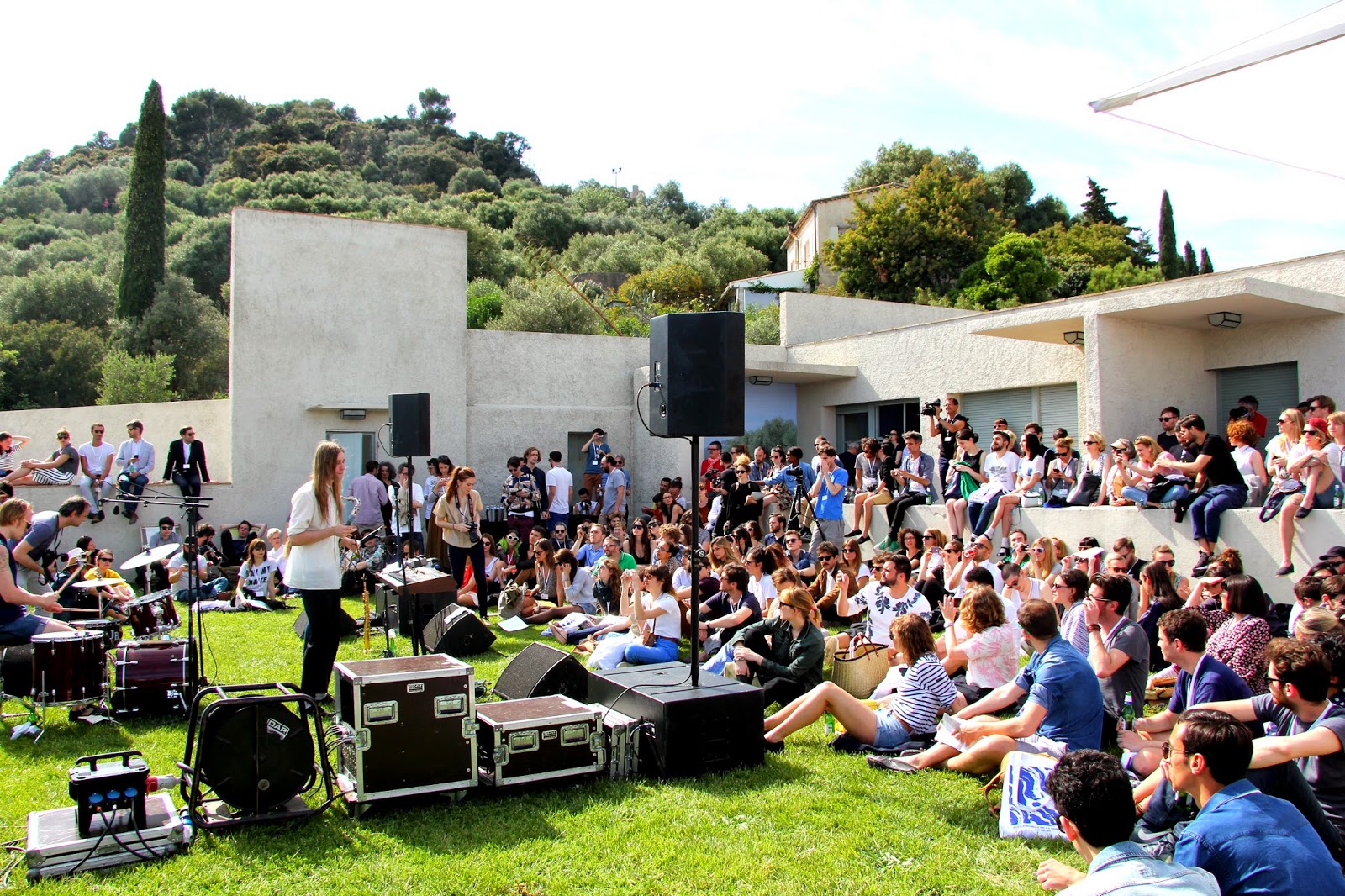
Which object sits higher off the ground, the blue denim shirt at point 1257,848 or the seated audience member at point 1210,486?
the seated audience member at point 1210,486

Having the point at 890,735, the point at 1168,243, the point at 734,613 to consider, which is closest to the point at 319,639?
the point at 734,613

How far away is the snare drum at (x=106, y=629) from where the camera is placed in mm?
6676

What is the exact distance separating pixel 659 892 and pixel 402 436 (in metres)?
7.44

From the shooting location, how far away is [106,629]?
22.2ft

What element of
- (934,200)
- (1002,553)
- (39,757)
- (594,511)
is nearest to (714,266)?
(934,200)

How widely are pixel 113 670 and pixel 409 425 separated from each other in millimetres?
4513

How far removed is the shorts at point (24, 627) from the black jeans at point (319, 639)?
1.92m

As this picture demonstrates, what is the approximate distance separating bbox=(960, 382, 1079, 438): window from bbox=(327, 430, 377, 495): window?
997 cm

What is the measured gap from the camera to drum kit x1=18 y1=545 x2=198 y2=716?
6.26 meters

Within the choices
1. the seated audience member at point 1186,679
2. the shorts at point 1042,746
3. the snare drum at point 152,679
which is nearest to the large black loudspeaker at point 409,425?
the snare drum at point 152,679

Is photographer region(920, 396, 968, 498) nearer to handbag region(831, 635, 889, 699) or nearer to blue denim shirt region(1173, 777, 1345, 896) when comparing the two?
handbag region(831, 635, 889, 699)

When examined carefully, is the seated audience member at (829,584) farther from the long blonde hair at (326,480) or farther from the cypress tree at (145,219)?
the cypress tree at (145,219)

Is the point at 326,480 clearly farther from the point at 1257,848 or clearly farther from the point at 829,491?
the point at 829,491

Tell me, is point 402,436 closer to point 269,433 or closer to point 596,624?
point 596,624
